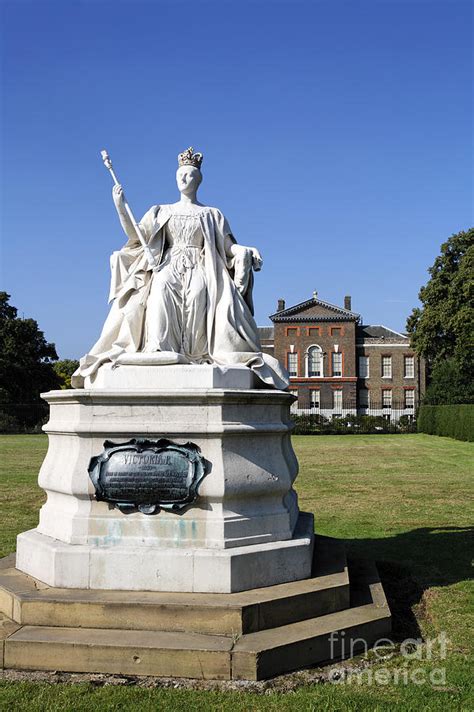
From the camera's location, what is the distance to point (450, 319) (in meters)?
38.0

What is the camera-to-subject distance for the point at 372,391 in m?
64.4

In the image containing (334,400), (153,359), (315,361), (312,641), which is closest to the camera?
(312,641)

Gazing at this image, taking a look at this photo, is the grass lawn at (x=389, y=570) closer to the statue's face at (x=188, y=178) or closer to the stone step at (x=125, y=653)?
the stone step at (x=125, y=653)

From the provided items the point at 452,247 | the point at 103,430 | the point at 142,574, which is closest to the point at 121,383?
the point at 103,430

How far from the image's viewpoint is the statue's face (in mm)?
6223

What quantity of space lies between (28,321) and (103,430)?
45.1 m

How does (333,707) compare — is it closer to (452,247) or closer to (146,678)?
(146,678)

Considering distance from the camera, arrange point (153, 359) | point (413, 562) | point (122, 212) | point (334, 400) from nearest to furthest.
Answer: point (153, 359) → point (122, 212) → point (413, 562) → point (334, 400)

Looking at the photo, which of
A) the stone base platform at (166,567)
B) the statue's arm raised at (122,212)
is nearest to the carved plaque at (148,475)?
the stone base platform at (166,567)

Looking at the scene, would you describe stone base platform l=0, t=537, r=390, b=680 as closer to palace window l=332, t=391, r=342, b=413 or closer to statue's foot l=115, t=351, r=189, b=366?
statue's foot l=115, t=351, r=189, b=366

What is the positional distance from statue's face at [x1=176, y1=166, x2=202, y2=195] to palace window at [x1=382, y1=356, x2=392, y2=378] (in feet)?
196

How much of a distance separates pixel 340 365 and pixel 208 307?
59248mm

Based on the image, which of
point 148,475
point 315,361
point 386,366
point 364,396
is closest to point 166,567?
point 148,475

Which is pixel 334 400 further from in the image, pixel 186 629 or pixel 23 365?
pixel 186 629
